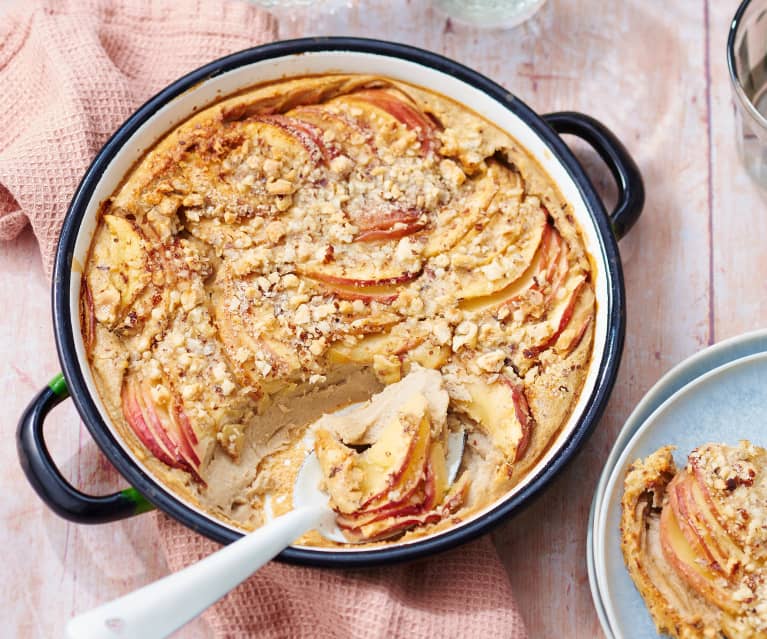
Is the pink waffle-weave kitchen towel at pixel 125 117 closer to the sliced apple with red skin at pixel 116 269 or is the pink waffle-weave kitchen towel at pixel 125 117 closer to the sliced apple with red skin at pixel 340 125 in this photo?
the sliced apple with red skin at pixel 116 269

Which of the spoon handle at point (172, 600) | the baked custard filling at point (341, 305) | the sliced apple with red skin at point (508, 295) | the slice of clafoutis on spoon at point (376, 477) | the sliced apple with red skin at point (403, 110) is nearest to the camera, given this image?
the spoon handle at point (172, 600)

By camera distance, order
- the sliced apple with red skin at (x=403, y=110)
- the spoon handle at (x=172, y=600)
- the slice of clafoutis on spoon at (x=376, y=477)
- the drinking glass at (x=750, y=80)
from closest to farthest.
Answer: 1. the spoon handle at (x=172, y=600)
2. the slice of clafoutis on spoon at (x=376, y=477)
3. the sliced apple with red skin at (x=403, y=110)
4. the drinking glass at (x=750, y=80)

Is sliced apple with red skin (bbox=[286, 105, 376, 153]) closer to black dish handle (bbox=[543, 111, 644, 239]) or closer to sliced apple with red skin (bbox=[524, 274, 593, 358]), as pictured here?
black dish handle (bbox=[543, 111, 644, 239])

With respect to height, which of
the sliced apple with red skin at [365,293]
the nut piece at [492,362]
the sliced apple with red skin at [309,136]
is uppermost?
the sliced apple with red skin at [309,136]

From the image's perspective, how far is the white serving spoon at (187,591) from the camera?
1.58 meters

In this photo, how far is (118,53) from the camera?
8.40 feet

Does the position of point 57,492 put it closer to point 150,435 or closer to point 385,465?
point 150,435

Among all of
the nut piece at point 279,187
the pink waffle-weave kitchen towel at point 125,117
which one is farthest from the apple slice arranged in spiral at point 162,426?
the nut piece at point 279,187

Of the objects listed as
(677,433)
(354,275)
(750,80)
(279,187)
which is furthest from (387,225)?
(750,80)

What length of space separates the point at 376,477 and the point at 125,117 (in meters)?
1.05

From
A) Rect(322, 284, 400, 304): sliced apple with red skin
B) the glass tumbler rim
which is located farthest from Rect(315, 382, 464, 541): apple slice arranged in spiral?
the glass tumbler rim

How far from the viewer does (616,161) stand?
2359mm

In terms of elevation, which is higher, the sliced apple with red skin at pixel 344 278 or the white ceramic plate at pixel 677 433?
the sliced apple with red skin at pixel 344 278

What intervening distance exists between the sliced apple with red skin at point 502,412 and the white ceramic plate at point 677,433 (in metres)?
0.22
